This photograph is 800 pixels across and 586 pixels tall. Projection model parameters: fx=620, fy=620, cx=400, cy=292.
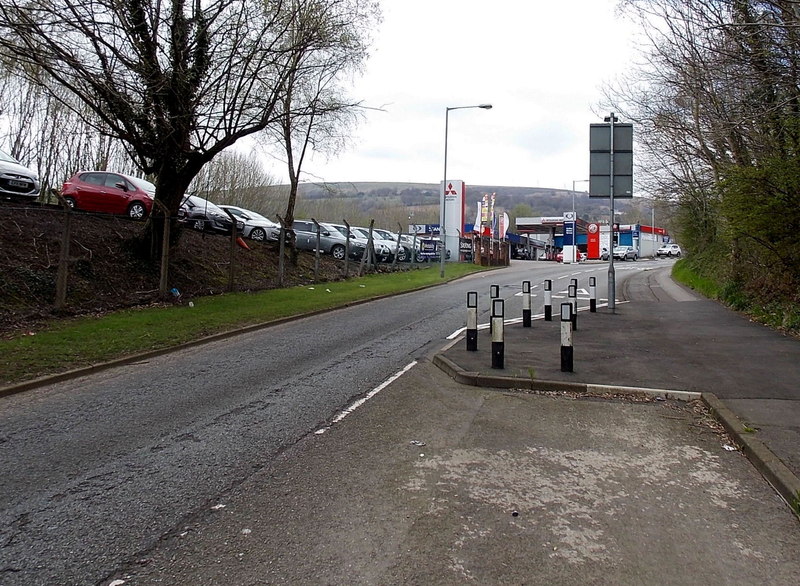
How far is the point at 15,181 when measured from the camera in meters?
15.9

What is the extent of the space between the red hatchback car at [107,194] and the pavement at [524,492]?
15.0m

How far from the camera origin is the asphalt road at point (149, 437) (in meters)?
3.63

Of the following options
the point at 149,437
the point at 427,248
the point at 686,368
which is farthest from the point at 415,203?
the point at 149,437

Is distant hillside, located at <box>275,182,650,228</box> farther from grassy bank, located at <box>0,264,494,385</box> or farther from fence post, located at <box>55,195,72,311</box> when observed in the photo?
fence post, located at <box>55,195,72,311</box>

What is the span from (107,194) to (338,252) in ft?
34.9

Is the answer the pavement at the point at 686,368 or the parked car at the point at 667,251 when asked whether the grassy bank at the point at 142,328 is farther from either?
the parked car at the point at 667,251

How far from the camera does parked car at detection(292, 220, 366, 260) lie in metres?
27.6

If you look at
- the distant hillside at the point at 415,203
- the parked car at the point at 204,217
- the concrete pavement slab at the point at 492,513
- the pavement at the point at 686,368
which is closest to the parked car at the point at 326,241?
the parked car at the point at 204,217

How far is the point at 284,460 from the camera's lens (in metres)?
4.93

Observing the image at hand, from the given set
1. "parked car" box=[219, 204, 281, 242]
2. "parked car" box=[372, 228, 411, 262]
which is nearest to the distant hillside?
"parked car" box=[372, 228, 411, 262]

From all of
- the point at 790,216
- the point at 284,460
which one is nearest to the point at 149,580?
the point at 284,460

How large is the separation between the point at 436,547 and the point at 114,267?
13.7 meters

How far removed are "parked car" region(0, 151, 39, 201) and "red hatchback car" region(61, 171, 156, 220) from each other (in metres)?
2.60

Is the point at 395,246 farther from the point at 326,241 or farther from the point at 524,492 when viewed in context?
the point at 524,492
